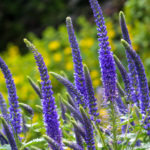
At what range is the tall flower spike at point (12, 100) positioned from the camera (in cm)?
246

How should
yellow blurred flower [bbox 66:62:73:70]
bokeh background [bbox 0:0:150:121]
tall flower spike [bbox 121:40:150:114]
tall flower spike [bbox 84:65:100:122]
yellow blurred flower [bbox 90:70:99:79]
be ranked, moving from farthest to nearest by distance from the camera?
yellow blurred flower [bbox 66:62:73:70], bokeh background [bbox 0:0:150:121], yellow blurred flower [bbox 90:70:99:79], tall flower spike [bbox 121:40:150:114], tall flower spike [bbox 84:65:100:122]

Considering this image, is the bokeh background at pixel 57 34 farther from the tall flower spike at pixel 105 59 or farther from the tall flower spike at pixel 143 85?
the tall flower spike at pixel 105 59

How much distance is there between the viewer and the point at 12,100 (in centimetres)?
254

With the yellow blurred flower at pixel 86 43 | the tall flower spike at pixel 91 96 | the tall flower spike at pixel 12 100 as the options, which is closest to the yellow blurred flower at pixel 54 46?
the yellow blurred flower at pixel 86 43

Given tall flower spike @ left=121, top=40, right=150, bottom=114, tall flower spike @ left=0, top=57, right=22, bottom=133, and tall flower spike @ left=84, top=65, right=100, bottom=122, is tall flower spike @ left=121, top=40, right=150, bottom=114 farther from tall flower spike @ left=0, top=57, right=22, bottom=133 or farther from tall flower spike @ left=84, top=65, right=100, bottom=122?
tall flower spike @ left=0, top=57, right=22, bottom=133

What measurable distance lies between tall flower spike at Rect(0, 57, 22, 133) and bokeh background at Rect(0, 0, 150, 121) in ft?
12.6

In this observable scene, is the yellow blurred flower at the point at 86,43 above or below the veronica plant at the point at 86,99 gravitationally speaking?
above

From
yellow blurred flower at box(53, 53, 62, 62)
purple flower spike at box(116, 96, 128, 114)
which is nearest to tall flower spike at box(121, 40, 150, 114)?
purple flower spike at box(116, 96, 128, 114)

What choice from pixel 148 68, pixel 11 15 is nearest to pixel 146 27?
pixel 148 68

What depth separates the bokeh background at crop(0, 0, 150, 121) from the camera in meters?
9.52

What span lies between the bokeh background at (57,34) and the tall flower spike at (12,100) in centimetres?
385

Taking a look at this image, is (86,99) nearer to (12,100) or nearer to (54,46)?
(12,100)

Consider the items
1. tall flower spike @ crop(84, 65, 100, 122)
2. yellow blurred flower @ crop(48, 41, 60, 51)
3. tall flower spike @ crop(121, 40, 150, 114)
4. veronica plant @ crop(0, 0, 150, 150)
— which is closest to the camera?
veronica plant @ crop(0, 0, 150, 150)

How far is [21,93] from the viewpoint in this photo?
30.0 feet
